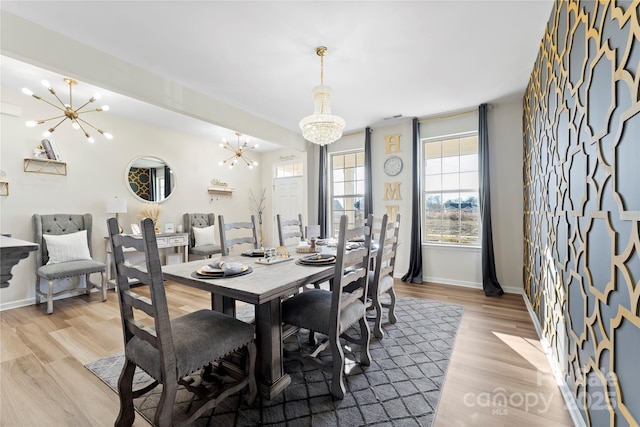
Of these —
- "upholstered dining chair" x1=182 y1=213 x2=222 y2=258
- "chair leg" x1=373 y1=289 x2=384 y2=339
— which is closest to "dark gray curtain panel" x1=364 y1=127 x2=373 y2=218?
"chair leg" x1=373 y1=289 x2=384 y2=339

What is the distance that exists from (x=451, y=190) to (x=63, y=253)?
554 centimetres

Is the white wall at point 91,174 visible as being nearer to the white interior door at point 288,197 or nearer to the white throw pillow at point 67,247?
the white throw pillow at point 67,247

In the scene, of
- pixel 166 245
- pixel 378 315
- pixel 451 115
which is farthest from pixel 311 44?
pixel 166 245

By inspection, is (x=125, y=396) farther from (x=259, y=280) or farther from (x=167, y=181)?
(x=167, y=181)

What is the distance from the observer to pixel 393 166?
4.69 metres

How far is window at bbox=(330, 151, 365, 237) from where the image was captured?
5156 mm

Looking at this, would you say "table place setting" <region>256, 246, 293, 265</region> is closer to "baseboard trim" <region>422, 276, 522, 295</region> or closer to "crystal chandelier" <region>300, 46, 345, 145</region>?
"crystal chandelier" <region>300, 46, 345, 145</region>

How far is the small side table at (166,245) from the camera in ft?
13.1

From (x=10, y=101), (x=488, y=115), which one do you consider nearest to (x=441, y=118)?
(x=488, y=115)

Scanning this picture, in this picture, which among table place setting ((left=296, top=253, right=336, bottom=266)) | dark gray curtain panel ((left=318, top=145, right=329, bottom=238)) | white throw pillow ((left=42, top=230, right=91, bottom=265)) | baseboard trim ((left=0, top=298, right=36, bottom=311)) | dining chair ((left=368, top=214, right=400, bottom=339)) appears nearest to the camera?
table place setting ((left=296, top=253, right=336, bottom=266))

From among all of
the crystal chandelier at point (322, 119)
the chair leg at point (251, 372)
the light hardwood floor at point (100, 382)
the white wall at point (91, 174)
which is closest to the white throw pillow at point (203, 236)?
the white wall at point (91, 174)

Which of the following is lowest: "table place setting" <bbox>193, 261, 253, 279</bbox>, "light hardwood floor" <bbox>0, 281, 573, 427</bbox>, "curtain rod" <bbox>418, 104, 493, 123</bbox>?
"light hardwood floor" <bbox>0, 281, 573, 427</bbox>

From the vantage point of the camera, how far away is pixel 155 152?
183 inches

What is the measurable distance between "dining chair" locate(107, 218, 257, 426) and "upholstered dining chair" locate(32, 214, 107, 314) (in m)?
2.68
